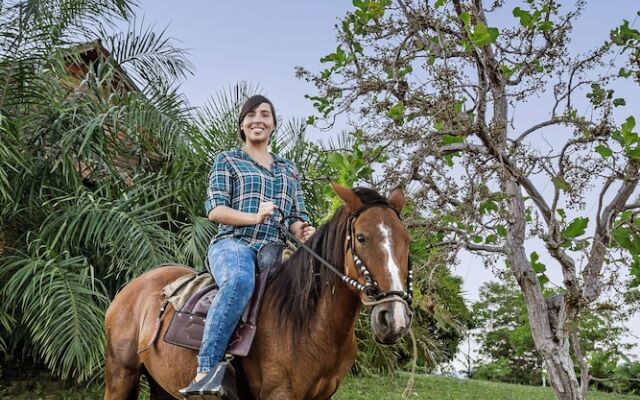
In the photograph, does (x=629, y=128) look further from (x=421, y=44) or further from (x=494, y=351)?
(x=494, y=351)

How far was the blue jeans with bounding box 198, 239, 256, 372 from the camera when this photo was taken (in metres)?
2.78

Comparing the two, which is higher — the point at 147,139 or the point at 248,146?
the point at 147,139

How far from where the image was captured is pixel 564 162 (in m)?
4.70

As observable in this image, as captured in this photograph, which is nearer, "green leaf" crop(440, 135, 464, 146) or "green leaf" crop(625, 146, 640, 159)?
"green leaf" crop(625, 146, 640, 159)

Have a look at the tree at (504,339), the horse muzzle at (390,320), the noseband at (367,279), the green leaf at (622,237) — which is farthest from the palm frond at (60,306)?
the tree at (504,339)

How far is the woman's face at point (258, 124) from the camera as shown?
10.6 feet

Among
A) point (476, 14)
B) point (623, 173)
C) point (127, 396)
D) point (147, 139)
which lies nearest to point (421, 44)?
point (476, 14)

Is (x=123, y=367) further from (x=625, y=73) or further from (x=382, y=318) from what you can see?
(x=625, y=73)

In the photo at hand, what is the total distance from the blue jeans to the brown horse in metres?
0.14

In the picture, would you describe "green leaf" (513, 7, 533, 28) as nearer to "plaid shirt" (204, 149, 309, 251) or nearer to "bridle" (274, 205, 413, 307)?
"plaid shirt" (204, 149, 309, 251)

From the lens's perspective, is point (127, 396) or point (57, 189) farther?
point (57, 189)

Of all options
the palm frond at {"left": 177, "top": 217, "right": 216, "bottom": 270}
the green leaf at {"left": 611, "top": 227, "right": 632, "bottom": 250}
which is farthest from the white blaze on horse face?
the palm frond at {"left": 177, "top": 217, "right": 216, "bottom": 270}

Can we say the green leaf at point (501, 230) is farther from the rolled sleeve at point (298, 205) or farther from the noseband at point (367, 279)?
the noseband at point (367, 279)

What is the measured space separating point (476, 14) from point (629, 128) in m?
1.77
